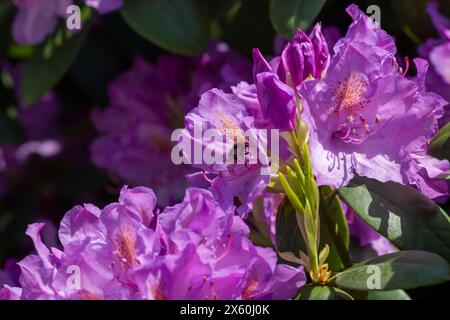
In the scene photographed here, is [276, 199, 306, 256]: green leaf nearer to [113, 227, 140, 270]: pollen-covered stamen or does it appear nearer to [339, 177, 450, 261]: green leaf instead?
[339, 177, 450, 261]: green leaf

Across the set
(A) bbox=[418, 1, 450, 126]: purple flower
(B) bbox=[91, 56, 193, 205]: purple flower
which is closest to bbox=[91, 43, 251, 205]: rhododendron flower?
(B) bbox=[91, 56, 193, 205]: purple flower

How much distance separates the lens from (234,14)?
1703 mm

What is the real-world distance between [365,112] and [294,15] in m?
0.36

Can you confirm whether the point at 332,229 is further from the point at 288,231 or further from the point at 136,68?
the point at 136,68

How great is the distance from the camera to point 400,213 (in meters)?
1.11

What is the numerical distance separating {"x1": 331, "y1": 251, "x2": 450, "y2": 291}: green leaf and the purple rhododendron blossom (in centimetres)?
7

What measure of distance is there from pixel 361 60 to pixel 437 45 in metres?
0.37

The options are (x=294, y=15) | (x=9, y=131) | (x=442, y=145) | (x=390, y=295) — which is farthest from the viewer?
(x=9, y=131)

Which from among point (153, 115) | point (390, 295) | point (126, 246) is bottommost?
point (390, 295)

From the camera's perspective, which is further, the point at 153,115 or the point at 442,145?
the point at 153,115

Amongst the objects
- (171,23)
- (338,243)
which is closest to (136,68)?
(171,23)

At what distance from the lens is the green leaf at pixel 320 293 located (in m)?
1.03

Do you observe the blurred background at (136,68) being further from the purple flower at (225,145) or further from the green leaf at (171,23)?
the purple flower at (225,145)
